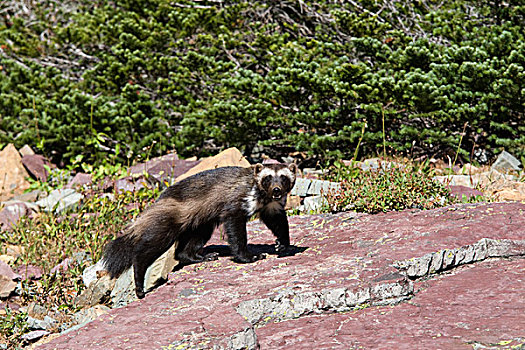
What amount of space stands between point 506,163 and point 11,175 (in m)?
8.54

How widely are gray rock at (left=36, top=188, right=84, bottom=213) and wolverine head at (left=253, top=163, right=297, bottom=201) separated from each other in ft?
13.4

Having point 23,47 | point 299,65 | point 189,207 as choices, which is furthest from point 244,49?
point 189,207

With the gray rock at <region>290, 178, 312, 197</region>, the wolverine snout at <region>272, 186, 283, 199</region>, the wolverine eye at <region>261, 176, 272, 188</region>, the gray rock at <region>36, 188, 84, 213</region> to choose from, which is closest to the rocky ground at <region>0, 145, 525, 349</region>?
the wolverine snout at <region>272, 186, 283, 199</region>

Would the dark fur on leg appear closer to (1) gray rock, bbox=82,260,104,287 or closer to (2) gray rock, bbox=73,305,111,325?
(2) gray rock, bbox=73,305,111,325

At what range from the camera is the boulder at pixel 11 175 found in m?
10.1

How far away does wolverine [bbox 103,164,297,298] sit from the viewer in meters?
5.46

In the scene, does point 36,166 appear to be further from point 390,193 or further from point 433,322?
point 433,322

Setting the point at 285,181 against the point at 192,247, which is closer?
the point at 285,181

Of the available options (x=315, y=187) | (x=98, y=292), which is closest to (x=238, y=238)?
(x=98, y=292)

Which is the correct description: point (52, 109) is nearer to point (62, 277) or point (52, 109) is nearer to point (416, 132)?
point (62, 277)

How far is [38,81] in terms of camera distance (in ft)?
37.7

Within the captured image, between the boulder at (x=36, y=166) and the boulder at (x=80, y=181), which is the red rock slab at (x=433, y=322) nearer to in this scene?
the boulder at (x=80, y=181)

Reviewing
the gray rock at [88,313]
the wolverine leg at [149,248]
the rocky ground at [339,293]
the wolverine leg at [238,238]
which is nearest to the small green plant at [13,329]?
the rocky ground at [339,293]

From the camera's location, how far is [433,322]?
382cm
